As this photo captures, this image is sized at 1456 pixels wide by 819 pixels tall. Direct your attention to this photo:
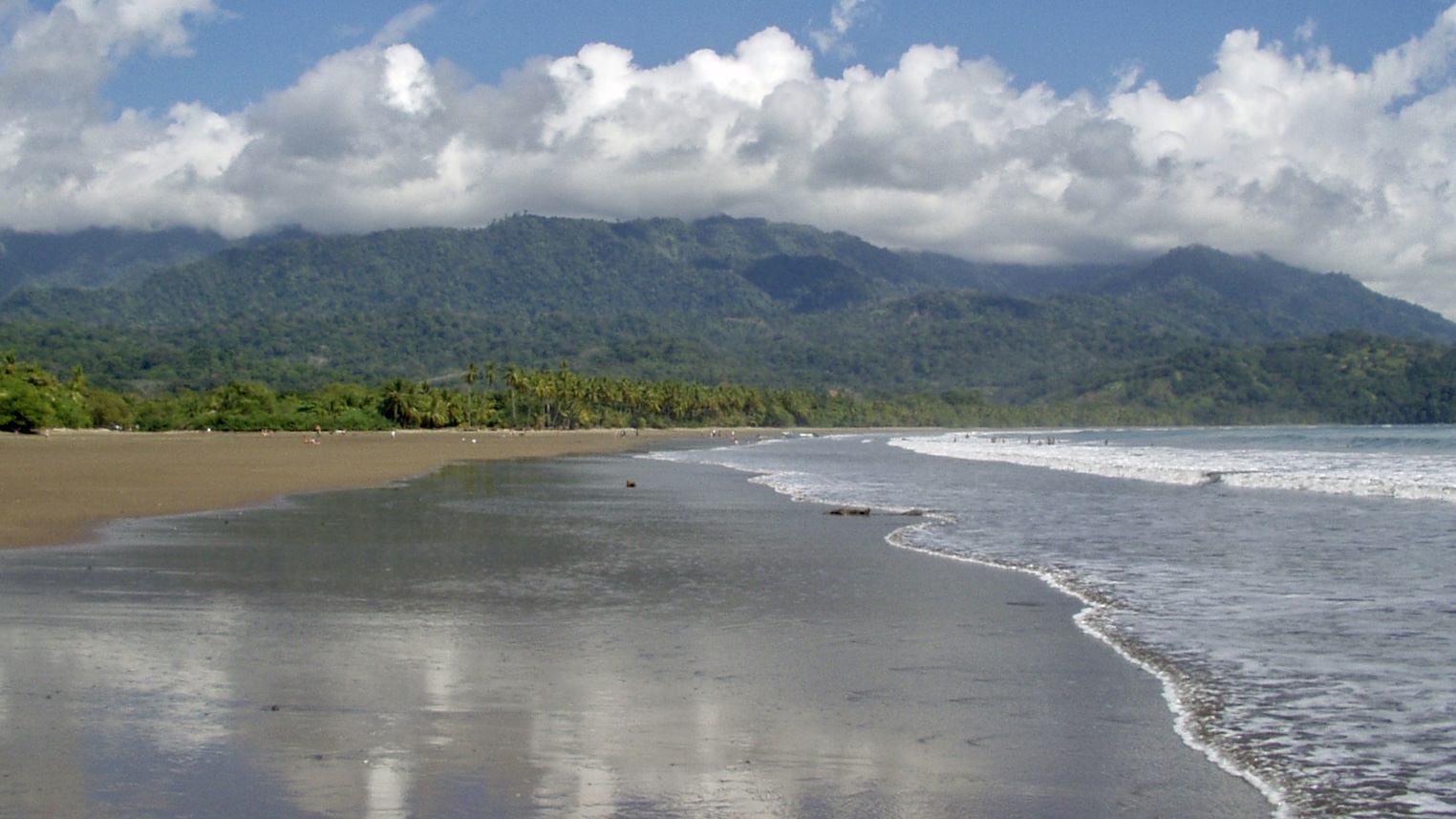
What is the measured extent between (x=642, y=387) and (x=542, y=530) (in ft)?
510

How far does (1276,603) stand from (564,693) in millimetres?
9599

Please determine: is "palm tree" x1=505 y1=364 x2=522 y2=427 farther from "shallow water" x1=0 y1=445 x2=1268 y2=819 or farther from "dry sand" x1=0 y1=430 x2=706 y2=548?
"shallow water" x1=0 y1=445 x2=1268 y2=819

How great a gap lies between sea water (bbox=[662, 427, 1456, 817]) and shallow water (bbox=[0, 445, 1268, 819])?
610 millimetres

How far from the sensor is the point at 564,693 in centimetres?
930

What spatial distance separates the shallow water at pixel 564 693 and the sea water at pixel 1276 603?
2.00ft

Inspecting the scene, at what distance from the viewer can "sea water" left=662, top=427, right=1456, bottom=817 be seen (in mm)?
7914

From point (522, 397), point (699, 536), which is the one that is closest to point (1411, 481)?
point (699, 536)

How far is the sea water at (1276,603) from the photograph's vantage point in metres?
7.91

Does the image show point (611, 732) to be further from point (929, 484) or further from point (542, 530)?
point (929, 484)

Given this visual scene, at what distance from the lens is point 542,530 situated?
22922 millimetres

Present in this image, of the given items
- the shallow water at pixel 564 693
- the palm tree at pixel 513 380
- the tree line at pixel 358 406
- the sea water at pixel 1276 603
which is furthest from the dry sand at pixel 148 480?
the palm tree at pixel 513 380

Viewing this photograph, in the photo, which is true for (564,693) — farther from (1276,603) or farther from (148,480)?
(148,480)

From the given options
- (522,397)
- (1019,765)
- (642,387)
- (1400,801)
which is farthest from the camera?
A: (642,387)

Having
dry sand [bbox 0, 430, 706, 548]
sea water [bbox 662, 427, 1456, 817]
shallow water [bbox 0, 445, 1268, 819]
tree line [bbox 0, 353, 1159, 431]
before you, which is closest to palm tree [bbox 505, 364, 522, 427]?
tree line [bbox 0, 353, 1159, 431]
